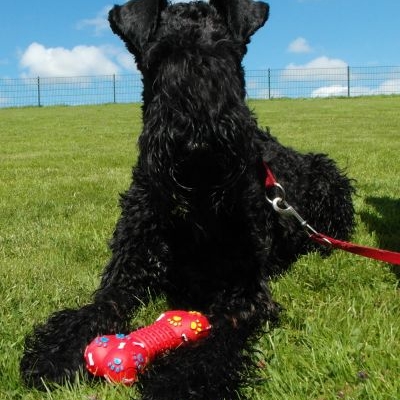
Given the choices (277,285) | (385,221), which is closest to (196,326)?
(277,285)

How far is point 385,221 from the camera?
5.87 meters

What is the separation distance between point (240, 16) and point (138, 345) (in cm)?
226

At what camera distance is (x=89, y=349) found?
2.73 m

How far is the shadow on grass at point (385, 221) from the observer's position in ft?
16.8

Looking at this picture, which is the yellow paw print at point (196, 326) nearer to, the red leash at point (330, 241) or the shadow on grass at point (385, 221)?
the red leash at point (330, 241)

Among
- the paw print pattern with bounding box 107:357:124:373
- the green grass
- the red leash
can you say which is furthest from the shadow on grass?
the paw print pattern with bounding box 107:357:124:373

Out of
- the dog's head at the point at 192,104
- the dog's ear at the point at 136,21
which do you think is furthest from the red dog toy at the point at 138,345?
the dog's ear at the point at 136,21

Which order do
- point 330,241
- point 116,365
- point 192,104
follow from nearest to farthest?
point 116,365, point 192,104, point 330,241

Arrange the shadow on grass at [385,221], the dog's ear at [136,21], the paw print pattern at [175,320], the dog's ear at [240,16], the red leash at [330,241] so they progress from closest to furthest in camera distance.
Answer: the paw print pattern at [175,320] < the red leash at [330,241] < the dog's ear at [136,21] < the dog's ear at [240,16] < the shadow on grass at [385,221]

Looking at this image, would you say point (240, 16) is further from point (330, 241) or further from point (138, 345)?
point (138, 345)

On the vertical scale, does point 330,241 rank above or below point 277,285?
above

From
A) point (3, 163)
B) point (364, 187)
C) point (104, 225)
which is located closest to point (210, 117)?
point (104, 225)

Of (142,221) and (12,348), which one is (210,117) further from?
(12,348)

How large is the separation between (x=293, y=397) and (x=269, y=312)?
97cm
